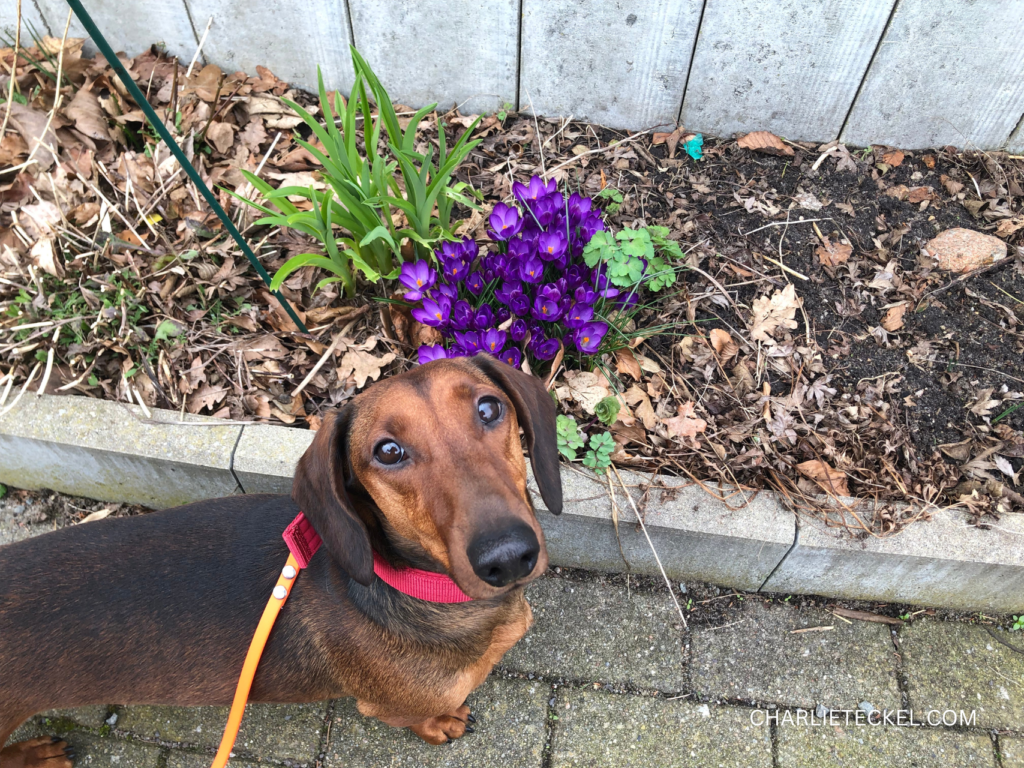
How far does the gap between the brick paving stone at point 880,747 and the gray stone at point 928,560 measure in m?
0.57

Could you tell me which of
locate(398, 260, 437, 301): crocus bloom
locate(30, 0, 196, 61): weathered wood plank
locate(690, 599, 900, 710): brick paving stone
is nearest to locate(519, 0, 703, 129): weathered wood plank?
locate(398, 260, 437, 301): crocus bloom

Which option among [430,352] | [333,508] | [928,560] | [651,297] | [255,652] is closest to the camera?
[333,508]

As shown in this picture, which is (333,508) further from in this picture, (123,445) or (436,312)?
(123,445)

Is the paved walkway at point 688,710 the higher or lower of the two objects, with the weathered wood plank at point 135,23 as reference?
lower

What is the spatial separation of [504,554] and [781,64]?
3210 millimetres

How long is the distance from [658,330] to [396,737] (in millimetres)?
2166

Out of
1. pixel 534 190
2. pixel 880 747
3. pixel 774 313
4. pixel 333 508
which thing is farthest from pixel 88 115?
pixel 880 747

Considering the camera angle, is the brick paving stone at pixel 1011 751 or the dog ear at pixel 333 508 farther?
the brick paving stone at pixel 1011 751

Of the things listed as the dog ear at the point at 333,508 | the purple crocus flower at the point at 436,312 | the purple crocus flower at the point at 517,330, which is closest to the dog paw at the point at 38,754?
the dog ear at the point at 333,508

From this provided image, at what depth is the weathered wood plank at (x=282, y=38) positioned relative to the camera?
145 inches

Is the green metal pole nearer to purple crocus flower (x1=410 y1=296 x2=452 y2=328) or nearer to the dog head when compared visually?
purple crocus flower (x1=410 y1=296 x2=452 y2=328)

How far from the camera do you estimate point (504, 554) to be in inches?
66.9

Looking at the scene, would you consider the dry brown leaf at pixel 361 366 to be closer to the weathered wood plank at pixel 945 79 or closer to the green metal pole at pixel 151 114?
the green metal pole at pixel 151 114

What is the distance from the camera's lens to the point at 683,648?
2.98m
